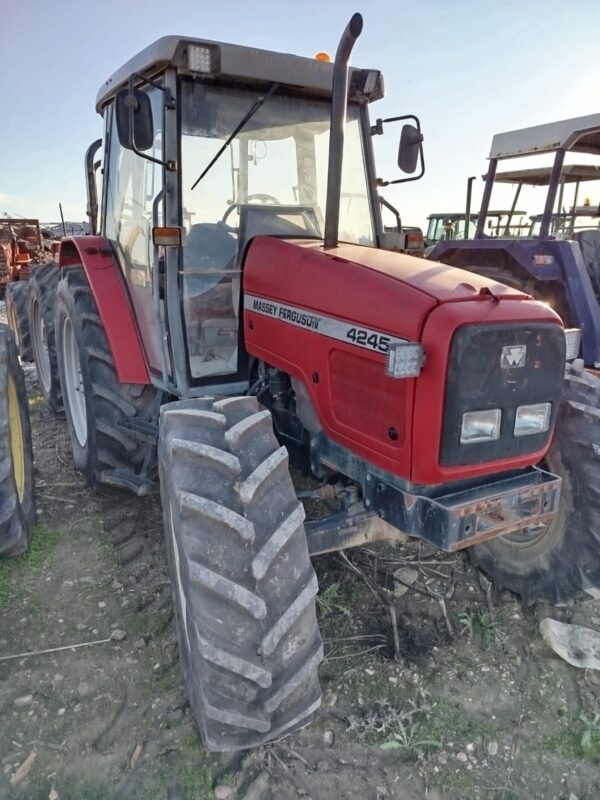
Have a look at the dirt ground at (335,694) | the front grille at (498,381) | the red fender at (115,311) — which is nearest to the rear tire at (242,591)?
the dirt ground at (335,694)

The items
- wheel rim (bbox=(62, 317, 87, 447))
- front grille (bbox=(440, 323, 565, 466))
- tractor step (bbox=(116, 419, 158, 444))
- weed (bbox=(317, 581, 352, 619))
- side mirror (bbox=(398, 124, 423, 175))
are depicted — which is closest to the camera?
front grille (bbox=(440, 323, 565, 466))

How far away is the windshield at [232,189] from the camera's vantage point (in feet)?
9.14

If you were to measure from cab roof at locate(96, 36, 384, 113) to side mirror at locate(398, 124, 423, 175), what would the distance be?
385 millimetres

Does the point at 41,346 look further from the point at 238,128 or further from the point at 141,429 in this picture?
the point at 238,128

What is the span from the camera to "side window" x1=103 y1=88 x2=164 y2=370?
2.94m

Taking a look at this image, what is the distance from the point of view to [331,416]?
96.0 inches

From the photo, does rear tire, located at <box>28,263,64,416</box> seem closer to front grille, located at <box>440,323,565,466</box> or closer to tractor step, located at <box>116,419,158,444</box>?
tractor step, located at <box>116,419,158,444</box>

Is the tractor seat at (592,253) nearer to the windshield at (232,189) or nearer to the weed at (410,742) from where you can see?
the windshield at (232,189)

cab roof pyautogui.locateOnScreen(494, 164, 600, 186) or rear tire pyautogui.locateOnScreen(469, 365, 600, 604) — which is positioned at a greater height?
cab roof pyautogui.locateOnScreen(494, 164, 600, 186)

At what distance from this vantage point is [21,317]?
6488 mm

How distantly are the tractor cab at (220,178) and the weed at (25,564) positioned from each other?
42.3 inches

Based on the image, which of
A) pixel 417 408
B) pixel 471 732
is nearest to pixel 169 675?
pixel 471 732

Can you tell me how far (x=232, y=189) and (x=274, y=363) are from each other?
2.83 feet

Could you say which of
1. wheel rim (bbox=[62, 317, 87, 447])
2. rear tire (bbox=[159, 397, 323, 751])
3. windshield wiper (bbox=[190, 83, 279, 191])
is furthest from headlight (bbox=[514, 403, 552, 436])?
wheel rim (bbox=[62, 317, 87, 447])
